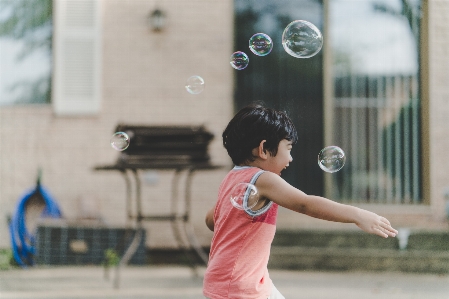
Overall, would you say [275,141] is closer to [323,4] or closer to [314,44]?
[314,44]

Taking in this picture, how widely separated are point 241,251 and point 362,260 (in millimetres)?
4964

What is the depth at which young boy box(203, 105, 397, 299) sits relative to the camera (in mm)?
2348

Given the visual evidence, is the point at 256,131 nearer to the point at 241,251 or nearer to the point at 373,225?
the point at 241,251

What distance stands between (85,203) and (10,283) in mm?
1715

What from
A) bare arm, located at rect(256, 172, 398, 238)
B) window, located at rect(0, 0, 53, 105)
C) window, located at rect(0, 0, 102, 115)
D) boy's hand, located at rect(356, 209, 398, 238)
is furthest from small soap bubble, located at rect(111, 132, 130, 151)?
window, located at rect(0, 0, 53, 105)

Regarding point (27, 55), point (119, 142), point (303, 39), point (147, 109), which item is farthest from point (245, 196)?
point (27, 55)

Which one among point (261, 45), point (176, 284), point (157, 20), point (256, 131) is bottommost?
point (176, 284)

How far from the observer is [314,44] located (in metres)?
4.03

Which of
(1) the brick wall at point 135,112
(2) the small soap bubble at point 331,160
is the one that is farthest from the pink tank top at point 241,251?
(1) the brick wall at point 135,112

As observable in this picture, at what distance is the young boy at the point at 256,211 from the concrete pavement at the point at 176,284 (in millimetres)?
3172

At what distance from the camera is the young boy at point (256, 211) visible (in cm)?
235

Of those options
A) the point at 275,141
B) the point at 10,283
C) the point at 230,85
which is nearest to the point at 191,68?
the point at 230,85

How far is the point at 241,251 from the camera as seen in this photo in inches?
95.1

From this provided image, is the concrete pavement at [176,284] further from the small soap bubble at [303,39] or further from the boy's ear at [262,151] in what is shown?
the boy's ear at [262,151]
